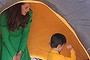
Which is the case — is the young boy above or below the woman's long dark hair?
below

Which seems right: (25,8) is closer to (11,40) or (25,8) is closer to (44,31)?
(11,40)

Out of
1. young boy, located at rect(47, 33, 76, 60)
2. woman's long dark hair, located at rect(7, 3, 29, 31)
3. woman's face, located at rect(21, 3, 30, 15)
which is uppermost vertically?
woman's face, located at rect(21, 3, 30, 15)

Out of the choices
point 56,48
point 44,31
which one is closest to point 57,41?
point 56,48

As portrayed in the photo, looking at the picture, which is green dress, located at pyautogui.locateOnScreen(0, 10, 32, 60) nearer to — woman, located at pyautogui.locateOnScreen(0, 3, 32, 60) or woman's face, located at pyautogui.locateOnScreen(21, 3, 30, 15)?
woman, located at pyautogui.locateOnScreen(0, 3, 32, 60)

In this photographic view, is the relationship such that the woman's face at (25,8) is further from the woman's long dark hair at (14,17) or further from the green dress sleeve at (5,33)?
the green dress sleeve at (5,33)

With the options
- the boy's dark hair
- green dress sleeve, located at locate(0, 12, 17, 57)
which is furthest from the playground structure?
green dress sleeve, located at locate(0, 12, 17, 57)

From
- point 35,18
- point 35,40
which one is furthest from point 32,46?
point 35,18

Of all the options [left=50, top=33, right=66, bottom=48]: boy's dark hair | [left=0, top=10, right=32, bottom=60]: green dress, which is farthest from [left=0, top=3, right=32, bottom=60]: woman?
[left=50, top=33, right=66, bottom=48]: boy's dark hair

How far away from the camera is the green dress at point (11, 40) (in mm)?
2521

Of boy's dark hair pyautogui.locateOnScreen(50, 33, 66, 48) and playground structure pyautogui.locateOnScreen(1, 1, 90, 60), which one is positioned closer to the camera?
boy's dark hair pyautogui.locateOnScreen(50, 33, 66, 48)

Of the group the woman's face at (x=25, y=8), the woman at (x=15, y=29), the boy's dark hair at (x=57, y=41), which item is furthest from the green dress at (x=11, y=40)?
the boy's dark hair at (x=57, y=41)

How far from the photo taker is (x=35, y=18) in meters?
3.02

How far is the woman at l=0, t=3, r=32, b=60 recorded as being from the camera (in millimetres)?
2520

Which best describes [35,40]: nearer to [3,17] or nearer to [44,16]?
[44,16]
